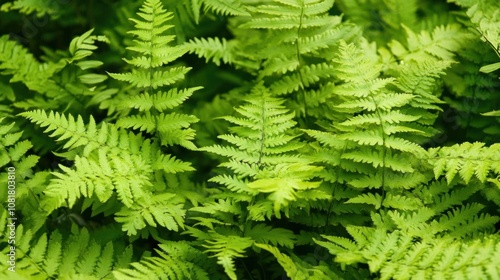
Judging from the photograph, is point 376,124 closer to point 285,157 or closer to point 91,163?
point 285,157

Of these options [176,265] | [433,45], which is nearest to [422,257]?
[176,265]

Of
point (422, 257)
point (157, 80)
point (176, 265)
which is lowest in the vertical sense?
point (176, 265)

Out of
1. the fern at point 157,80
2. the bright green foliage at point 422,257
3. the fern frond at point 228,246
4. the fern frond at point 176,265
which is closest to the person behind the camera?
the bright green foliage at point 422,257

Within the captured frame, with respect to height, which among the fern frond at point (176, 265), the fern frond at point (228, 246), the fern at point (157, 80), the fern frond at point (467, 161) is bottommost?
the fern frond at point (176, 265)

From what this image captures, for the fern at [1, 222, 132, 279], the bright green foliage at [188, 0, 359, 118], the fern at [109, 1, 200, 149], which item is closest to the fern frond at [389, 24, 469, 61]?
the bright green foliage at [188, 0, 359, 118]

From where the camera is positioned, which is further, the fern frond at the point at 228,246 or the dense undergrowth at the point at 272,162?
the dense undergrowth at the point at 272,162

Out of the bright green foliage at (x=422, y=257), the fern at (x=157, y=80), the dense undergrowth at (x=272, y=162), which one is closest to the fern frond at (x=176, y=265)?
the dense undergrowth at (x=272, y=162)

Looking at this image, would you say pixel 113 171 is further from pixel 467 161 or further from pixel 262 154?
pixel 467 161

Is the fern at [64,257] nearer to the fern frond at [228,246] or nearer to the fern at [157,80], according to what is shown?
the fern frond at [228,246]
